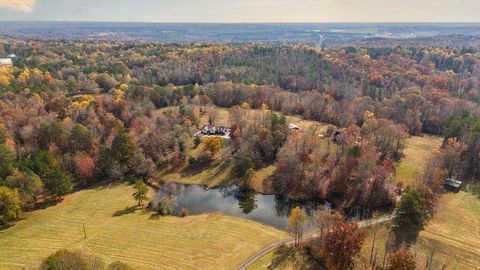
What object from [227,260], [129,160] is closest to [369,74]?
[129,160]

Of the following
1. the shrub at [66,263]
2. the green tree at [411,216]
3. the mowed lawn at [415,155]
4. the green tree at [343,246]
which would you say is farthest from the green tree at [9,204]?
the mowed lawn at [415,155]

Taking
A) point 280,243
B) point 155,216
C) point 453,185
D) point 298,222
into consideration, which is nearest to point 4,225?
point 155,216

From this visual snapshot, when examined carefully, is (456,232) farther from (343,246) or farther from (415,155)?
(415,155)

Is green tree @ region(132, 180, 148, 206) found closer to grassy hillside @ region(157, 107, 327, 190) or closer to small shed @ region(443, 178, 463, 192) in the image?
grassy hillside @ region(157, 107, 327, 190)

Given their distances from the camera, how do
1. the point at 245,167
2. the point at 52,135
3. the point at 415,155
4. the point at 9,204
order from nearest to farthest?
the point at 9,204
the point at 245,167
the point at 52,135
the point at 415,155

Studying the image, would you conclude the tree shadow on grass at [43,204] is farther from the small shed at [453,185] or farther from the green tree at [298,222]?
the small shed at [453,185]

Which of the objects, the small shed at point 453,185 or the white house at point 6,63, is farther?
the white house at point 6,63

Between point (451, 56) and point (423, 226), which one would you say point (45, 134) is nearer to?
point (423, 226)
